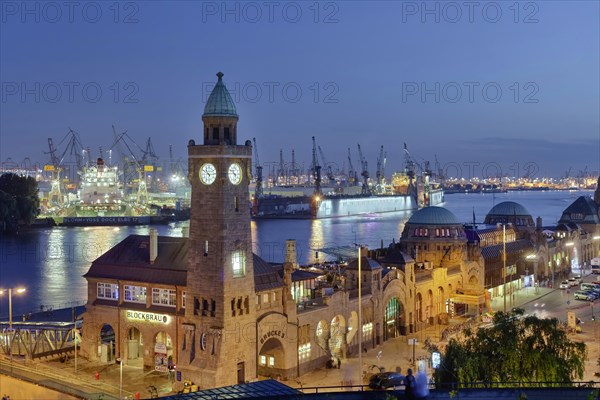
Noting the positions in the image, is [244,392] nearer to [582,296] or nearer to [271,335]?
[271,335]

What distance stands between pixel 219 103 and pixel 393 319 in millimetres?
21826

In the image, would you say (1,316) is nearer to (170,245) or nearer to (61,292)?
(61,292)

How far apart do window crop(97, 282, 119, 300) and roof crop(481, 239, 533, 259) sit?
3736 cm

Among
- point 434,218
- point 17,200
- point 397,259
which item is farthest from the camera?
point 17,200

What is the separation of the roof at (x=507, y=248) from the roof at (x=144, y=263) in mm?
35367

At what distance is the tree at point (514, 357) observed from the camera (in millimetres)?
30703

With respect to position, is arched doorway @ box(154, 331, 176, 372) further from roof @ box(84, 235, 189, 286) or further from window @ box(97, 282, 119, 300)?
window @ box(97, 282, 119, 300)

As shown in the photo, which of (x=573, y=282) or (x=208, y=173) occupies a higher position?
(x=208, y=173)

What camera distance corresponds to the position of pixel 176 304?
40750 mm

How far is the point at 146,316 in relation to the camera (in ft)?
137

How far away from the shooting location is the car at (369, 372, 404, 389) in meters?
38.3

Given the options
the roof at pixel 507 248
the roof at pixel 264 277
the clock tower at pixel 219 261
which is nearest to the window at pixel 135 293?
the clock tower at pixel 219 261

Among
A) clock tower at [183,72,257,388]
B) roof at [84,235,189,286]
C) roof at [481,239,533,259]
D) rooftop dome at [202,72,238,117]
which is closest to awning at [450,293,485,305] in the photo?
roof at [481,239,533,259]

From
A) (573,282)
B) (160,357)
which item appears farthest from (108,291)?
(573,282)
